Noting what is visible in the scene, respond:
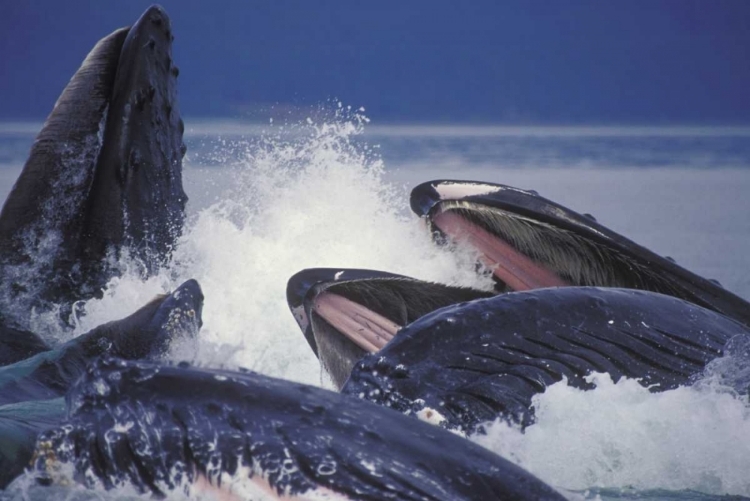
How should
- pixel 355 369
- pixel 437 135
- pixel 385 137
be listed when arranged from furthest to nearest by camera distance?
pixel 437 135 → pixel 385 137 → pixel 355 369

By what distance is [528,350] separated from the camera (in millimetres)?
3447

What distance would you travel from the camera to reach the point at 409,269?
502cm

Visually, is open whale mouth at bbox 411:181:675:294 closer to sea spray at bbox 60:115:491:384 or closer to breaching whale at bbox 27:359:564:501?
sea spray at bbox 60:115:491:384

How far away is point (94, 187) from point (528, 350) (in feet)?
6.70

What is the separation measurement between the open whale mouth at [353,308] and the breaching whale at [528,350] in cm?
94

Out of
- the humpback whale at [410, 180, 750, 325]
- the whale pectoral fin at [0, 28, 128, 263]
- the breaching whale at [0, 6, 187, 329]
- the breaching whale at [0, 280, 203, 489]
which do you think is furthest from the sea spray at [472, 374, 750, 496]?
the whale pectoral fin at [0, 28, 128, 263]

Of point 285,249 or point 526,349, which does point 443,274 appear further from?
point 285,249

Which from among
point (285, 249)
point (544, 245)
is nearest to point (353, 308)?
point (544, 245)

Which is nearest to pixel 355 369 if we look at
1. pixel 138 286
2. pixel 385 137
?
pixel 138 286

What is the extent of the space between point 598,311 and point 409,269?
1.50m

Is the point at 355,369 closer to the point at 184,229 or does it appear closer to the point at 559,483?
the point at 559,483

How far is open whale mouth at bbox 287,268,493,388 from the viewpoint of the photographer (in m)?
4.42

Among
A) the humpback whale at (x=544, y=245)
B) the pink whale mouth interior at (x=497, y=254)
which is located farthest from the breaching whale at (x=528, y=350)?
the pink whale mouth interior at (x=497, y=254)

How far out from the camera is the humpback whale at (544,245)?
4258 mm
